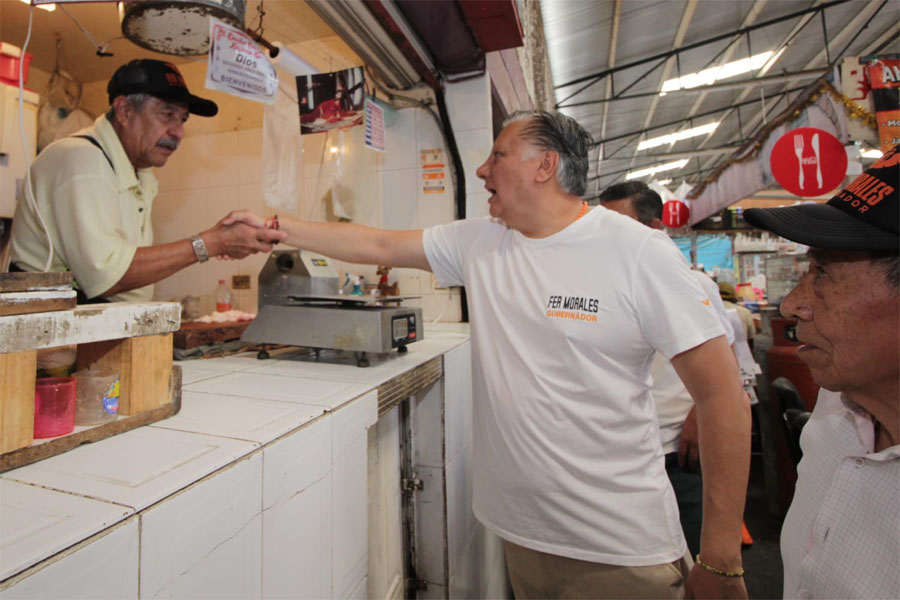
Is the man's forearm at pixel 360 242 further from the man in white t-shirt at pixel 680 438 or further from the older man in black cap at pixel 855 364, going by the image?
the man in white t-shirt at pixel 680 438

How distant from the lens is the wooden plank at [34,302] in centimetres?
63

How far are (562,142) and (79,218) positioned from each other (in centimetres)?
142

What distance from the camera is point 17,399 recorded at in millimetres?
628

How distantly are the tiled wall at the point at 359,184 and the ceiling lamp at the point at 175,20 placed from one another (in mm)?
985

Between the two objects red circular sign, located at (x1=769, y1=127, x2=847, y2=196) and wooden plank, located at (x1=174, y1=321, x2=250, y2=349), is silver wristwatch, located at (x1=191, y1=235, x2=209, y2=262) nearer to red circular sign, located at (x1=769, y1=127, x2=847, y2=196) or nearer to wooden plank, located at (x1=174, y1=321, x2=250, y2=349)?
wooden plank, located at (x1=174, y1=321, x2=250, y2=349)

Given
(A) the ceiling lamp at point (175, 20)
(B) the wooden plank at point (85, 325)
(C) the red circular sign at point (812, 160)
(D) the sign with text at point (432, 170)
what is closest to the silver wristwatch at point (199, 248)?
(B) the wooden plank at point (85, 325)

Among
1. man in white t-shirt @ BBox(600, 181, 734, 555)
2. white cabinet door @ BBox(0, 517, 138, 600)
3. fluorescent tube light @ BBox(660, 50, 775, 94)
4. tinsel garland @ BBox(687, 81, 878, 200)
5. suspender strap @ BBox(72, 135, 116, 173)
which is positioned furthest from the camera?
fluorescent tube light @ BBox(660, 50, 775, 94)

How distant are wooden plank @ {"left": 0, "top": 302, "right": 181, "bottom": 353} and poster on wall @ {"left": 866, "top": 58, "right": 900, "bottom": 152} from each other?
12.4 ft

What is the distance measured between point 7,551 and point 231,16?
1.75m

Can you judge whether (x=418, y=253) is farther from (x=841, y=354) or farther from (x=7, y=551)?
(x=7, y=551)

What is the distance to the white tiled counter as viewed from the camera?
0.48 m

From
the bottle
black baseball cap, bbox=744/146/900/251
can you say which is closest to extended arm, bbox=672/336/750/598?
black baseball cap, bbox=744/146/900/251

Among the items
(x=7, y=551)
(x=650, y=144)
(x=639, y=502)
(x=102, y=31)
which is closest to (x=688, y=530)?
(x=639, y=502)

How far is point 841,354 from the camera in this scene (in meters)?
0.75
